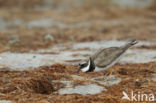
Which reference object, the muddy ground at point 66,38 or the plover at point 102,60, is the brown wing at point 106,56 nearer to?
the plover at point 102,60

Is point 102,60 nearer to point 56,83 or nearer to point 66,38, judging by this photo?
point 56,83

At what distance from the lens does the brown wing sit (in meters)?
5.27

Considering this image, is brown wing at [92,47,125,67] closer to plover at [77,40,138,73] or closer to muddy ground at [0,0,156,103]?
plover at [77,40,138,73]

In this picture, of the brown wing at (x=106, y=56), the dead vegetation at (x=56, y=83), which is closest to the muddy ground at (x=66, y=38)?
the dead vegetation at (x=56, y=83)

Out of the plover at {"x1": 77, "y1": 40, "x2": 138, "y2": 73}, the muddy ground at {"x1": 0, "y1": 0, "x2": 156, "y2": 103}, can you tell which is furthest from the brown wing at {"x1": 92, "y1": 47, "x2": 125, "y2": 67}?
the muddy ground at {"x1": 0, "y1": 0, "x2": 156, "y2": 103}

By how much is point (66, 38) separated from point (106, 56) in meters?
5.87

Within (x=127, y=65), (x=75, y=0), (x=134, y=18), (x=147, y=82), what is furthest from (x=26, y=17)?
(x=147, y=82)

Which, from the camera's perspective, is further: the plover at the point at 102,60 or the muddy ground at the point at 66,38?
the plover at the point at 102,60

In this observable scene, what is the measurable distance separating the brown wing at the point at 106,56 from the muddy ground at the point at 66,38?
39cm

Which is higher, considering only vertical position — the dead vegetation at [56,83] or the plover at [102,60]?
the plover at [102,60]

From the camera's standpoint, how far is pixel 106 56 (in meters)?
5.44

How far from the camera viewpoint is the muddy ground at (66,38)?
15.0 feet

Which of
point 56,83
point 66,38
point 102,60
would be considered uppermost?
point 66,38

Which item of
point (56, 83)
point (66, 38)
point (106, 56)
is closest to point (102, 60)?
point (106, 56)
